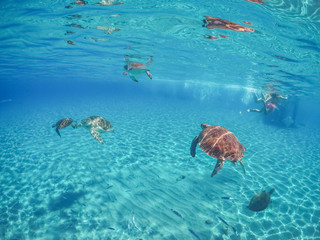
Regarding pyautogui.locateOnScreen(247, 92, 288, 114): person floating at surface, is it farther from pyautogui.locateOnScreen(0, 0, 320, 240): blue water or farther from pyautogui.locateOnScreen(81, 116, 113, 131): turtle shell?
pyautogui.locateOnScreen(81, 116, 113, 131): turtle shell

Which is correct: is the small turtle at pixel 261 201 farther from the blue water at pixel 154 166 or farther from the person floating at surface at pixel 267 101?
the person floating at surface at pixel 267 101

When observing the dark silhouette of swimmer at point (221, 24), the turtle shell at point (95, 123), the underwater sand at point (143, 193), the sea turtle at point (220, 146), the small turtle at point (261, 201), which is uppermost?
the dark silhouette of swimmer at point (221, 24)

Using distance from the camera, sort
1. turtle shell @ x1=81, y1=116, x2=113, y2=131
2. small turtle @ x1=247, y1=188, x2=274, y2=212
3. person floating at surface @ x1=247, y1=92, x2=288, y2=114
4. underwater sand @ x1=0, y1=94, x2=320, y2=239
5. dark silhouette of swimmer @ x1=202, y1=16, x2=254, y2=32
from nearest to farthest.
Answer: small turtle @ x1=247, y1=188, x2=274, y2=212
underwater sand @ x1=0, y1=94, x2=320, y2=239
turtle shell @ x1=81, y1=116, x2=113, y2=131
dark silhouette of swimmer @ x1=202, y1=16, x2=254, y2=32
person floating at surface @ x1=247, y1=92, x2=288, y2=114

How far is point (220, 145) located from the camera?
574cm

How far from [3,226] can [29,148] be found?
28.1 feet

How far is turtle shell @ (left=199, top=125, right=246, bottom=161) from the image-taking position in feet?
18.4

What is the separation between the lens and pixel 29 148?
44.1 feet

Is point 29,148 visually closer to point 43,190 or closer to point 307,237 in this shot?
point 43,190

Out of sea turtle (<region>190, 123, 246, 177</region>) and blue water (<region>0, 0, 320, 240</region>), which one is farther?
blue water (<region>0, 0, 320, 240</region>)

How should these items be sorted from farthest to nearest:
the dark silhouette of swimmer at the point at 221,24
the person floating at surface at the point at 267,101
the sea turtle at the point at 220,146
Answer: the person floating at surface at the point at 267,101, the dark silhouette of swimmer at the point at 221,24, the sea turtle at the point at 220,146

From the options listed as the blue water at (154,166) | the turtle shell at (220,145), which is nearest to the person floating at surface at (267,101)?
the blue water at (154,166)

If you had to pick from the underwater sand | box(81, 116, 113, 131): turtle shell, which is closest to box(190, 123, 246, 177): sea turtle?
the underwater sand

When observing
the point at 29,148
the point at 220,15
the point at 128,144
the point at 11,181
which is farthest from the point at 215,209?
the point at 29,148

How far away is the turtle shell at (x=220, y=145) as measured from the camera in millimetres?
5605
